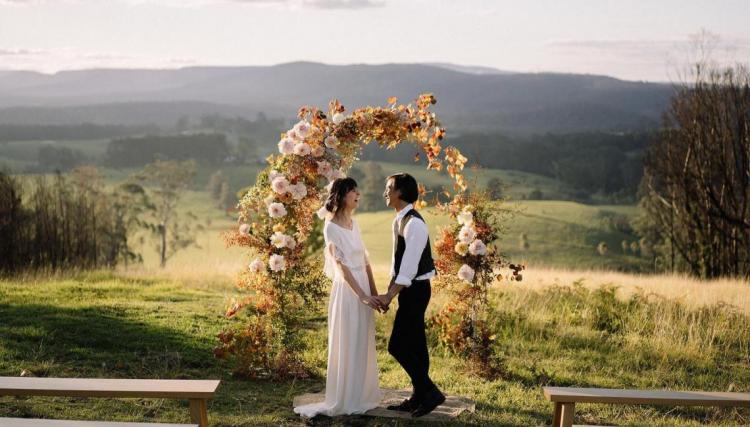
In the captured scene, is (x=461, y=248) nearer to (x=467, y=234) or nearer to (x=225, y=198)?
(x=467, y=234)

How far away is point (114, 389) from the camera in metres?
5.33

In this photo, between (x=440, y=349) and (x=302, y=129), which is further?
(x=440, y=349)

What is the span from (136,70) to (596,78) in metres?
99.5

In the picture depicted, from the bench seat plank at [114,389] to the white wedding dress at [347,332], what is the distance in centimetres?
198

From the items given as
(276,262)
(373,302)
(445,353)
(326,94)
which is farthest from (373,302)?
(326,94)

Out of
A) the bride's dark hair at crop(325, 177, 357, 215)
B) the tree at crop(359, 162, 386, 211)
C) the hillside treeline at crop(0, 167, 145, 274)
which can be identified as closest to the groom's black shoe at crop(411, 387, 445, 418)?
the bride's dark hair at crop(325, 177, 357, 215)

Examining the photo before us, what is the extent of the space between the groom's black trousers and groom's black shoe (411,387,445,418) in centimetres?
11

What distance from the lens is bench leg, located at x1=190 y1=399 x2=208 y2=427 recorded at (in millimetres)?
5605

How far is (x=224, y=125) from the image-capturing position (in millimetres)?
115375

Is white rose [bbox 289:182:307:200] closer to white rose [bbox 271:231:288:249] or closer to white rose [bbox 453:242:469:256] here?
white rose [bbox 271:231:288:249]

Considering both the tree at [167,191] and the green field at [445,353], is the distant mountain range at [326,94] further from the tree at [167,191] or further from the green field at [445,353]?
the green field at [445,353]

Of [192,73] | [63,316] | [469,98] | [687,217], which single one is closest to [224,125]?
[469,98]

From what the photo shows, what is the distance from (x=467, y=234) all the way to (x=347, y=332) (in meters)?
2.15

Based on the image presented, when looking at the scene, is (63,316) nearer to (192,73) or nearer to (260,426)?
(260,426)
